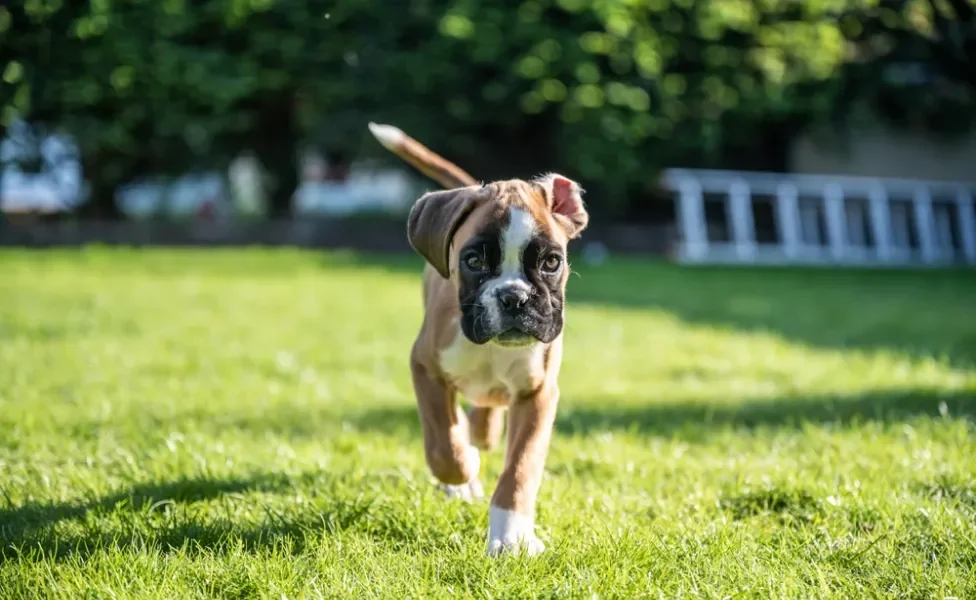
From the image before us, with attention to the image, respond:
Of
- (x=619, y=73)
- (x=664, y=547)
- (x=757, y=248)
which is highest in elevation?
(x=664, y=547)

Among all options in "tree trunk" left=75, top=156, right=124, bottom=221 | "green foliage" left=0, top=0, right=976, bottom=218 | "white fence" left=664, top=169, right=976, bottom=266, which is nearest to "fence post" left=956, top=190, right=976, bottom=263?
"white fence" left=664, top=169, right=976, bottom=266

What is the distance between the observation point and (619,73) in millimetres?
21312

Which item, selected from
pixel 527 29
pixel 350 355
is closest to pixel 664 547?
pixel 350 355

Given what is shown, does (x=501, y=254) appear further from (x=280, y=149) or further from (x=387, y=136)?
(x=280, y=149)

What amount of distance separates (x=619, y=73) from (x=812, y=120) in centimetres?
512

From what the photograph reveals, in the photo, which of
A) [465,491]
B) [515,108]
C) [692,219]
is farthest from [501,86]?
[465,491]

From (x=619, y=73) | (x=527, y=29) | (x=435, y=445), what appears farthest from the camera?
(x=619, y=73)

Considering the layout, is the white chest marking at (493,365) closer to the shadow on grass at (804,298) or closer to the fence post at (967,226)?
the shadow on grass at (804,298)

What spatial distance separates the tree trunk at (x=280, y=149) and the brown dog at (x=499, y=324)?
20233 millimetres

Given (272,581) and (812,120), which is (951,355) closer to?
(272,581)

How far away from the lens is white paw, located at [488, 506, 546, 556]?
10.5 ft

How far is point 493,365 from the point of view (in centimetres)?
359

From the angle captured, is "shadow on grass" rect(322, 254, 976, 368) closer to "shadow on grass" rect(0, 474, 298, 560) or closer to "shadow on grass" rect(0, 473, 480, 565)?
"shadow on grass" rect(0, 473, 480, 565)

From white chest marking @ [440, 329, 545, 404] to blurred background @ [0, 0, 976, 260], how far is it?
15.2 m
